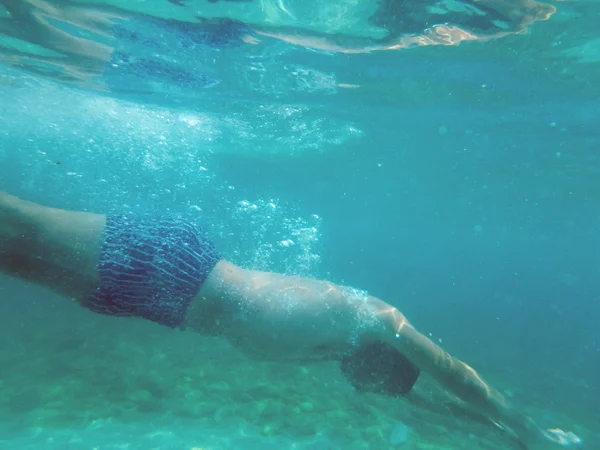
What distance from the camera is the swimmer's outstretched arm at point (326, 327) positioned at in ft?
17.0

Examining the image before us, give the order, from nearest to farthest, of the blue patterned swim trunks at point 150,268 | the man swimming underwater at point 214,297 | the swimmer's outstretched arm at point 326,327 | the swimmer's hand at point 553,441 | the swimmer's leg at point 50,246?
the swimmer's leg at point 50,246
the man swimming underwater at point 214,297
the blue patterned swim trunks at point 150,268
the swimmer's outstretched arm at point 326,327
the swimmer's hand at point 553,441

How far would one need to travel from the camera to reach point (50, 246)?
395 cm

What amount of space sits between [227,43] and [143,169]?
35.3 m

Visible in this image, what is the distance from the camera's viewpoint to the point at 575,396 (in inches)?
582

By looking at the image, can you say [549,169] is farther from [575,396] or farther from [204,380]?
[204,380]

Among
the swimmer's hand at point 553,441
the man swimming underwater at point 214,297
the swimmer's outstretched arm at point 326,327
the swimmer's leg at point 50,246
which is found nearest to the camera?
the swimmer's leg at point 50,246

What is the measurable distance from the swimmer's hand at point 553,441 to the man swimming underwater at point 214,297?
0.01 metres

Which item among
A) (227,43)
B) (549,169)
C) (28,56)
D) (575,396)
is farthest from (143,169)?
(575,396)

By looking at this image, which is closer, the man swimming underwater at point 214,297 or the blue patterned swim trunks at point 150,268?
the man swimming underwater at point 214,297

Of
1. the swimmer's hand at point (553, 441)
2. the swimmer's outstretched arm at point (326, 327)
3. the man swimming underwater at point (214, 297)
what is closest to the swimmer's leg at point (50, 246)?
the man swimming underwater at point (214, 297)

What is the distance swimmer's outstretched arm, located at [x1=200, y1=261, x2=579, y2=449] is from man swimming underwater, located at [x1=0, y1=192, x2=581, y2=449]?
1cm

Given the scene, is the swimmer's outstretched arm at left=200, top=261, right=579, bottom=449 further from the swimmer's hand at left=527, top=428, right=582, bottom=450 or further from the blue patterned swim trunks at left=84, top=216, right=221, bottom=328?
the blue patterned swim trunks at left=84, top=216, right=221, bottom=328

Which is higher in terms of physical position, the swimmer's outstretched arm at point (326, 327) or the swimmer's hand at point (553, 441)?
the swimmer's outstretched arm at point (326, 327)

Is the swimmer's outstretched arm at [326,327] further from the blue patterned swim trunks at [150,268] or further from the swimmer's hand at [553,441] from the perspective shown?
the blue patterned swim trunks at [150,268]
